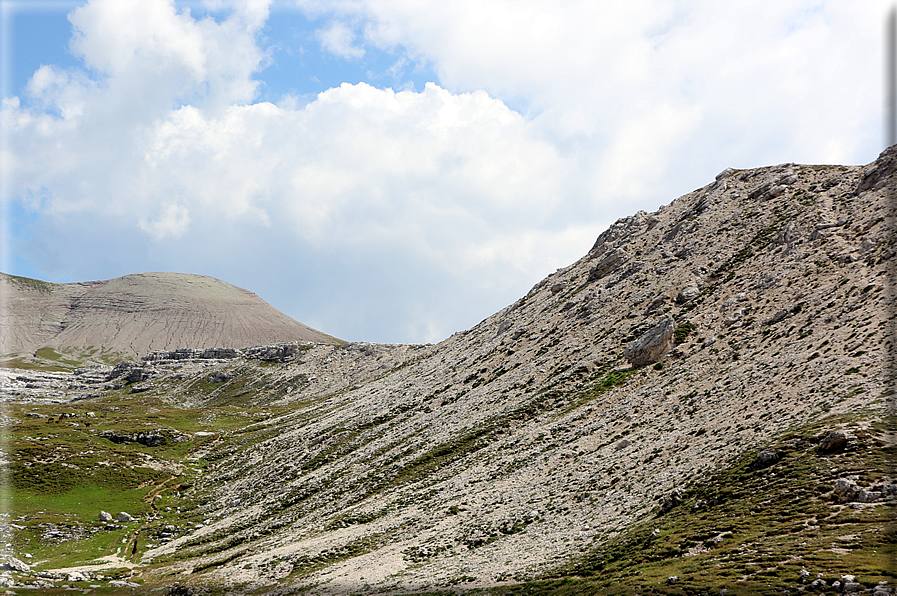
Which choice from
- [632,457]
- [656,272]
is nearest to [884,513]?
[632,457]

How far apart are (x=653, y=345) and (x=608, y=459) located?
23555mm

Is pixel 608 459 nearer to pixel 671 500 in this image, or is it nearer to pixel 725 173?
pixel 671 500

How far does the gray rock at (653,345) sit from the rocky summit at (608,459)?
0.33 metres

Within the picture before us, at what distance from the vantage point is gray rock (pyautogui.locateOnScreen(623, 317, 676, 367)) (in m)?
70.3

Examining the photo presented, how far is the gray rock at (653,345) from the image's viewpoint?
231ft

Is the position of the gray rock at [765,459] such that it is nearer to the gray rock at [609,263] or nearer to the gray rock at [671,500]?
the gray rock at [671,500]

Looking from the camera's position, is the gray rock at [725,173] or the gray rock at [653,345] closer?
the gray rock at [653,345]

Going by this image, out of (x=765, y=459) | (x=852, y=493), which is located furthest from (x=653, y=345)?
(x=852, y=493)

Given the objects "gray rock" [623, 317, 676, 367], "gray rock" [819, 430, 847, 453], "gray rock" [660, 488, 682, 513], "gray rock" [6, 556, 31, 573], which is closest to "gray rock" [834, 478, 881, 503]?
"gray rock" [819, 430, 847, 453]

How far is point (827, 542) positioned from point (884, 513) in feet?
13.2

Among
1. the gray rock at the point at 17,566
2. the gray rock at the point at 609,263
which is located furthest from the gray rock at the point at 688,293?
the gray rock at the point at 17,566

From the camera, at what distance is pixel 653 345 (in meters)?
70.8

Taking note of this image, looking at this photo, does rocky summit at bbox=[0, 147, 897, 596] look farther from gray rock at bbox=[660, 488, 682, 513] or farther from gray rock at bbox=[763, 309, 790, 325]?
gray rock at bbox=[763, 309, 790, 325]

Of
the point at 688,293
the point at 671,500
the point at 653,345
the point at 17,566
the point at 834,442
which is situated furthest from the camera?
the point at 688,293
